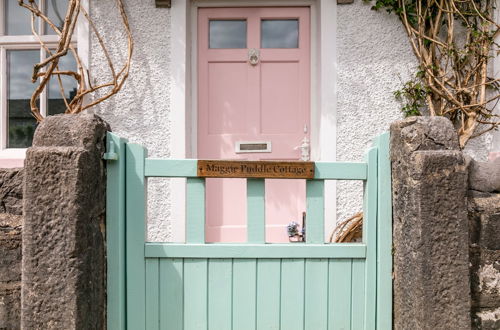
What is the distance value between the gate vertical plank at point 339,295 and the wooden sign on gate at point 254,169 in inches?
16.8

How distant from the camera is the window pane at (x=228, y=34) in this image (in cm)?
358

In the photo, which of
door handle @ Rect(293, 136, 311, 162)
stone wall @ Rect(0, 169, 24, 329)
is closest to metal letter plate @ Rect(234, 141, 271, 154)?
door handle @ Rect(293, 136, 311, 162)

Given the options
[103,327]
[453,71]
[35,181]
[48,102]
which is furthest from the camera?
[48,102]

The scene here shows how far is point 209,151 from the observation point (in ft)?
11.6

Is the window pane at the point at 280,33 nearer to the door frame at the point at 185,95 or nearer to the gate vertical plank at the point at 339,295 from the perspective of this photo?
the door frame at the point at 185,95

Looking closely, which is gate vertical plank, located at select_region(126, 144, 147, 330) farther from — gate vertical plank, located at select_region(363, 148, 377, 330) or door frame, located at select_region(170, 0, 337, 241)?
door frame, located at select_region(170, 0, 337, 241)

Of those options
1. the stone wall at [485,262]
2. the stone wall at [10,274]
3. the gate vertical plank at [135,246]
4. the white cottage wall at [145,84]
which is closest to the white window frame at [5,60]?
the white cottage wall at [145,84]

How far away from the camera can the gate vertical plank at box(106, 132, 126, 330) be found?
1715 millimetres

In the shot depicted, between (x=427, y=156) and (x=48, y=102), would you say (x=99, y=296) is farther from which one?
(x=48, y=102)

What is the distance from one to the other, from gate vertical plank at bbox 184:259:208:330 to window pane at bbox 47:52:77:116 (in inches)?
97.7

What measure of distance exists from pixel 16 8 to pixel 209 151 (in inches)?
85.0

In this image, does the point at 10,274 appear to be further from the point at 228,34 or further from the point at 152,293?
the point at 228,34

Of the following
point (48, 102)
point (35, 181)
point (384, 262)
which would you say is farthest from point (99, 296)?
point (48, 102)

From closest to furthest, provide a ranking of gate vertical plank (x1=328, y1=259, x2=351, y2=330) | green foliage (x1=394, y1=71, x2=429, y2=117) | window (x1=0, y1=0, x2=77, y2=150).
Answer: gate vertical plank (x1=328, y1=259, x2=351, y2=330)
green foliage (x1=394, y1=71, x2=429, y2=117)
window (x1=0, y1=0, x2=77, y2=150)
